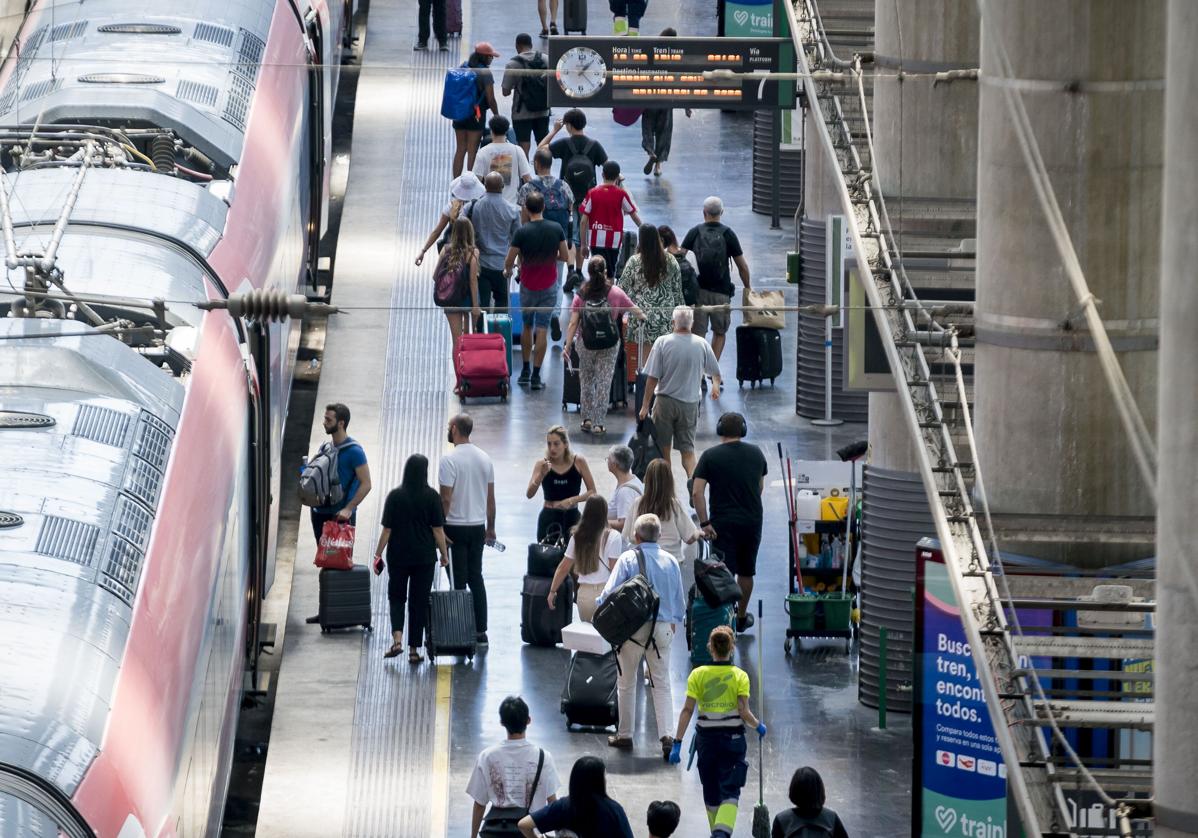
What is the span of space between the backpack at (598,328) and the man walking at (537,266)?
1.10 metres

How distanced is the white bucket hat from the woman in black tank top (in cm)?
542

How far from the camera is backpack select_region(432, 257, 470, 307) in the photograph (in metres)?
21.0

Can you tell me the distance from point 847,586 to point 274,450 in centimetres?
427

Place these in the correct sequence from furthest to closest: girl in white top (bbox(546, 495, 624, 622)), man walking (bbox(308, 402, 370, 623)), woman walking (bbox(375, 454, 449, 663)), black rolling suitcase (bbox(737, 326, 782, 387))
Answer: black rolling suitcase (bbox(737, 326, 782, 387)) < man walking (bbox(308, 402, 370, 623)) < woman walking (bbox(375, 454, 449, 663)) < girl in white top (bbox(546, 495, 624, 622))

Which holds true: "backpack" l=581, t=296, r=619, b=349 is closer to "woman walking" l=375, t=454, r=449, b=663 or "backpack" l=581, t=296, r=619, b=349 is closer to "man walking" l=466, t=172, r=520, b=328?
"man walking" l=466, t=172, r=520, b=328

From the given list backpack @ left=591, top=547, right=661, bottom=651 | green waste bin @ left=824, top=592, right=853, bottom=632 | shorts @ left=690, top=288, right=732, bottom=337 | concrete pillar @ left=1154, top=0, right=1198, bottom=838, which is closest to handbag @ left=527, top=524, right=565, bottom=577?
backpack @ left=591, top=547, right=661, bottom=651

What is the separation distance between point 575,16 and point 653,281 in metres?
12.7

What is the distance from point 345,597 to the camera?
17.1m

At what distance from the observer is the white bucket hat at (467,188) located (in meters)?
22.1

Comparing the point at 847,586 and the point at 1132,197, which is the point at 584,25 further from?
the point at 1132,197

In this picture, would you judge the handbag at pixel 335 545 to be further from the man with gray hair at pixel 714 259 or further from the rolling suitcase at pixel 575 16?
the rolling suitcase at pixel 575 16

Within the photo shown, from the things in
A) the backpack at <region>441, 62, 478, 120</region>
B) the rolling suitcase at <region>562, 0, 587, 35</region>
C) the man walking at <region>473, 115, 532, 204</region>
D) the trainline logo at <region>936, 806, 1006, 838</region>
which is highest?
the rolling suitcase at <region>562, 0, 587, 35</region>

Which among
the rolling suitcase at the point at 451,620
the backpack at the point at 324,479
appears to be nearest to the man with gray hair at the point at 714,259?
the backpack at the point at 324,479

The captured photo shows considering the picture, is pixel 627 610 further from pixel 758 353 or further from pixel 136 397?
pixel 758 353
